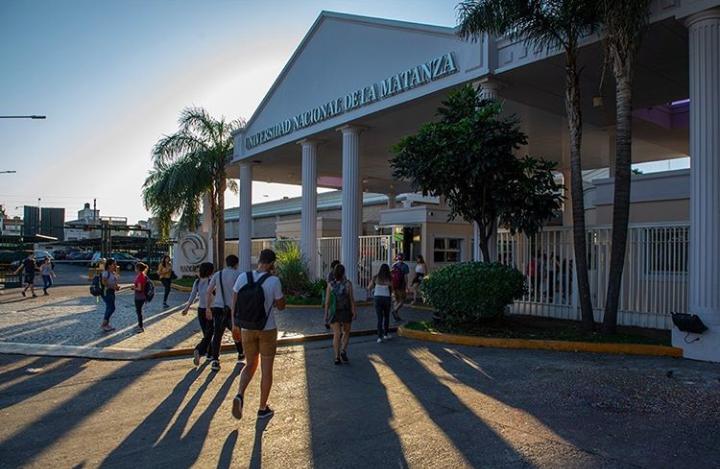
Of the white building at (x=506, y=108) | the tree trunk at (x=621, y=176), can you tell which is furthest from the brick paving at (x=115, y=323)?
the tree trunk at (x=621, y=176)

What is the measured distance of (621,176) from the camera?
948 centimetres

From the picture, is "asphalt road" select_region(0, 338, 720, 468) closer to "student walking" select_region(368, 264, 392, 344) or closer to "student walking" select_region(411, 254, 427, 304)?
"student walking" select_region(368, 264, 392, 344)

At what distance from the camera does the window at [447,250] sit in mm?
21156

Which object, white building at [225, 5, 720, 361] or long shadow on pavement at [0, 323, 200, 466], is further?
white building at [225, 5, 720, 361]

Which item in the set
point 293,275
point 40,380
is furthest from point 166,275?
point 40,380

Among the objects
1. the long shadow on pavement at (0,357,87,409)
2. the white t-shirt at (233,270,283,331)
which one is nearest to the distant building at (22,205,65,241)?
the long shadow on pavement at (0,357,87,409)

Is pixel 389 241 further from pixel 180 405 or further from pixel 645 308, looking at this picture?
pixel 180 405

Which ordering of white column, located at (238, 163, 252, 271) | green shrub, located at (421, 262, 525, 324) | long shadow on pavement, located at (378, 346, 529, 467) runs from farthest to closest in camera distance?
1. white column, located at (238, 163, 252, 271)
2. green shrub, located at (421, 262, 525, 324)
3. long shadow on pavement, located at (378, 346, 529, 467)

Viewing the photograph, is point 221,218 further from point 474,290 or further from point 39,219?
point 39,219

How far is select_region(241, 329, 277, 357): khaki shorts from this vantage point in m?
5.68

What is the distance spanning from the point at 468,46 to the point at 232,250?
19109 mm

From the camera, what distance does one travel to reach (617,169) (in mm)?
9547

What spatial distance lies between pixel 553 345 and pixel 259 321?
5.85 m

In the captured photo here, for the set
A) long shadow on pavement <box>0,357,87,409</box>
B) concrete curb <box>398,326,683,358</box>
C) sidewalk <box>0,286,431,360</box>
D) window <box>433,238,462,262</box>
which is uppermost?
window <box>433,238,462,262</box>
